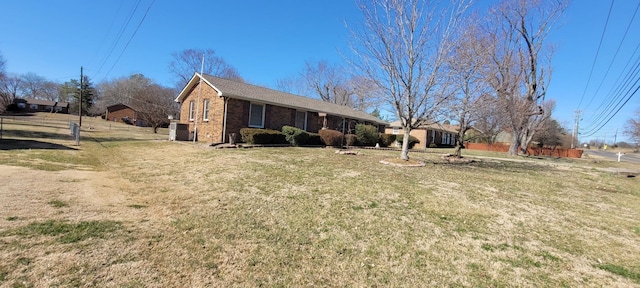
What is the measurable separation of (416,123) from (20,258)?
11.0 metres

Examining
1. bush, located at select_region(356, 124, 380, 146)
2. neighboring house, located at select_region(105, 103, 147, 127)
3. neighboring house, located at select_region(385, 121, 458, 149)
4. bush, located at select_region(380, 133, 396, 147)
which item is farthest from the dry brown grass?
neighboring house, located at select_region(105, 103, 147, 127)

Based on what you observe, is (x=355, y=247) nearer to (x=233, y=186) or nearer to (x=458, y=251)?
(x=458, y=251)

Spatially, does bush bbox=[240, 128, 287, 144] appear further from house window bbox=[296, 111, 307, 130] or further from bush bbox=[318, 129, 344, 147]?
house window bbox=[296, 111, 307, 130]

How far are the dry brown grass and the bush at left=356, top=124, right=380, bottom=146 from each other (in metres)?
14.6

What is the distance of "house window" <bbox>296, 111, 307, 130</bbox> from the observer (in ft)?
66.5

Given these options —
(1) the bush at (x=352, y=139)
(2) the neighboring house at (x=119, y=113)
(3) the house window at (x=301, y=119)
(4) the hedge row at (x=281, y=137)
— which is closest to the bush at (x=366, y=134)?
(1) the bush at (x=352, y=139)

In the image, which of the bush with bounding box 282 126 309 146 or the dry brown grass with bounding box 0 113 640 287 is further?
the bush with bounding box 282 126 309 146

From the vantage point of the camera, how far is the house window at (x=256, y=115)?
56.2 feet

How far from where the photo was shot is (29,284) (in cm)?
248

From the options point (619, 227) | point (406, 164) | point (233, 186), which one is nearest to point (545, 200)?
point (619, 227)

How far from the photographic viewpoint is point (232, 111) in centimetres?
1595

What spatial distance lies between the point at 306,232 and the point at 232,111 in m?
13.1

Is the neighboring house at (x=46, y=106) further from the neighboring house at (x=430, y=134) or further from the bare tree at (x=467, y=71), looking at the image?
the bare tree at (x=467, y=71)

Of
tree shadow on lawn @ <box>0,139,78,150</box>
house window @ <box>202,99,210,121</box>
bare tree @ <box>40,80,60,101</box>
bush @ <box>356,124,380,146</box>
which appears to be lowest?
tree shadow on lawn @ <box>0,139,78,150</box>
